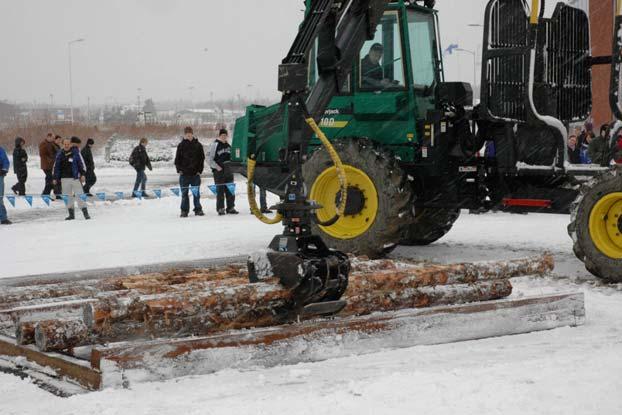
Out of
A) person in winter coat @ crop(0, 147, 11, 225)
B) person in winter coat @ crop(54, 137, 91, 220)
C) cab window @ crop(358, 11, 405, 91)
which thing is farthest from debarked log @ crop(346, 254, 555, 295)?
person in winter coat @ crop(0, 147, 11, 225)

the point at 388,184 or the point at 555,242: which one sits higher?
the point at 388,184

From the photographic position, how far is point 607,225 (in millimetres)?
9594

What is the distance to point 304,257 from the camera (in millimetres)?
6715

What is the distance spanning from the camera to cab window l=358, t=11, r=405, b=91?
11750 mm

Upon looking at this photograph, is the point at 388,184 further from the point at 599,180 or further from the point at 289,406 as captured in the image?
the point at 289,406

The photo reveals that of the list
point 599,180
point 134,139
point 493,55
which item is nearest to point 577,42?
point 493,55

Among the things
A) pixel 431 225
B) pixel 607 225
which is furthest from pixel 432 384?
pixel 431 225

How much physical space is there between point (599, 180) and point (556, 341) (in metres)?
3.12

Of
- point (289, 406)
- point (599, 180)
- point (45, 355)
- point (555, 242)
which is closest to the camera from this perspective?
point (289, 406)

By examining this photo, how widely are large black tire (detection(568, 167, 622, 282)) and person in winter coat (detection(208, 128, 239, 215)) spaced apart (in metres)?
10.4

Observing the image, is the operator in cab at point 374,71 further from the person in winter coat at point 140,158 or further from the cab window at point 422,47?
the person in winter coat at point 140,158

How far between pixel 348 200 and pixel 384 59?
6.60ft

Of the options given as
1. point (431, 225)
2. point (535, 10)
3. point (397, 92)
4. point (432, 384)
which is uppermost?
point (535, 10)

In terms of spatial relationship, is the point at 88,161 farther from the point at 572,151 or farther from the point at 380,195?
the point at 572,151
